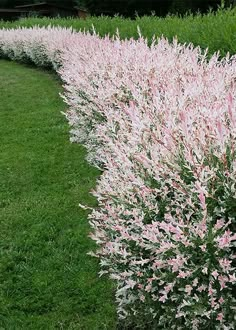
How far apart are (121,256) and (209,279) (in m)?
0.65

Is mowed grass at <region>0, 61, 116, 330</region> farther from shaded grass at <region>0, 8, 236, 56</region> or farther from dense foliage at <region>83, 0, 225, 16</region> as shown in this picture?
dense foliage at <region>83, 0, 225, 16</region>

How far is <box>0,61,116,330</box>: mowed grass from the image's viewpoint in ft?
13.0

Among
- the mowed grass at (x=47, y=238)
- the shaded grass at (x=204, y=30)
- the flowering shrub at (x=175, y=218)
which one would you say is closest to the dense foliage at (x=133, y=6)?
the shaded grass at (x=204, y=30)

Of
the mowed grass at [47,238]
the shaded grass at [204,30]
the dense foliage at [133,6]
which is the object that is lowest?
the mowed grass at [47,238]

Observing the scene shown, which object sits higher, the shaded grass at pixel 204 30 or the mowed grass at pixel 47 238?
the shaded grass at pixel 204 30

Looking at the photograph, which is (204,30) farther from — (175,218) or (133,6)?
(133,6)

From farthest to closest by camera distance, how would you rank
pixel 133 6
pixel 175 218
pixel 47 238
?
1. pixel 133 6
2. pixel 47 238
3. pixel 175 218

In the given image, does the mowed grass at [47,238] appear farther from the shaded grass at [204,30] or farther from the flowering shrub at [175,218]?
the shaded grass at [204,30]

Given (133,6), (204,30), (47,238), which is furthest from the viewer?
(133,6)

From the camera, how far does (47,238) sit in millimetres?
5086

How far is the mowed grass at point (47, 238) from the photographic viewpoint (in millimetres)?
3975

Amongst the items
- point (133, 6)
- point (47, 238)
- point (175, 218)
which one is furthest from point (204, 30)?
point (133, 6)

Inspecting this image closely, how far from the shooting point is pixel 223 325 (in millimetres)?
2652

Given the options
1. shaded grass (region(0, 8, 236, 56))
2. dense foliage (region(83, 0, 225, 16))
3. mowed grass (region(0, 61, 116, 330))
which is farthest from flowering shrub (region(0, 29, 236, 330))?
dense foliage (region(83, 0, 225, 16))
